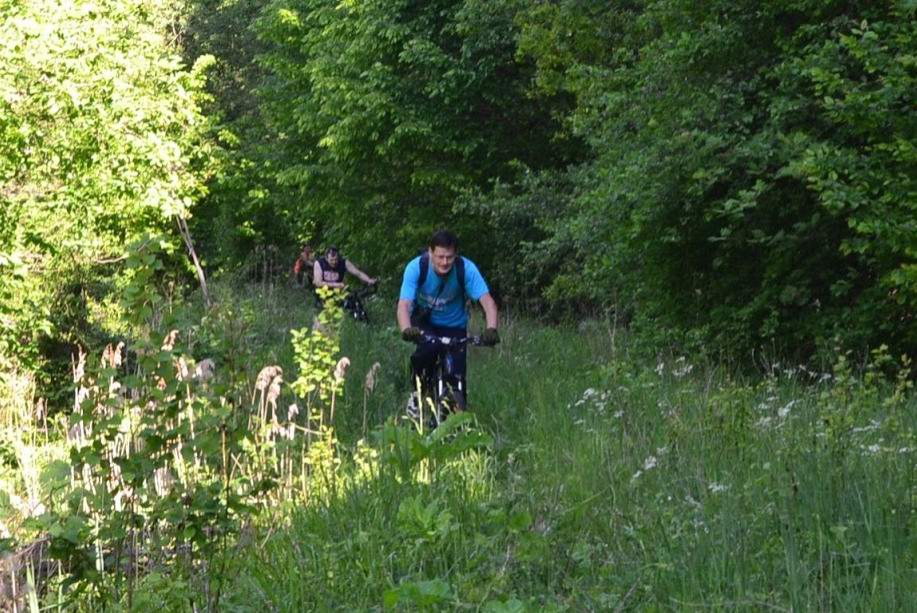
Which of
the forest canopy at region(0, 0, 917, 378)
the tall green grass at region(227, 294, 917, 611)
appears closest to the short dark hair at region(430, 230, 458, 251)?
the tall green grass at region(227, 294, 917, 611)

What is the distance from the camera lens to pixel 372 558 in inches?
225

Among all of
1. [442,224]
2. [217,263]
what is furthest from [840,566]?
[217,263]

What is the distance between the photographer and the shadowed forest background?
5426 millimetres

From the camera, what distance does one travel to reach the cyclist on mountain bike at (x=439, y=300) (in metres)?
9.95

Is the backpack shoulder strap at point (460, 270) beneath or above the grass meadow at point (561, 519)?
above

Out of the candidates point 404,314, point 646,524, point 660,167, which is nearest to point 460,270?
point 404,314

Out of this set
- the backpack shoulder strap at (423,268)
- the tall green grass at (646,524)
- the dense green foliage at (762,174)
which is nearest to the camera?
the tall green grass at (646,524)

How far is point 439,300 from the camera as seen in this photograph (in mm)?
10305

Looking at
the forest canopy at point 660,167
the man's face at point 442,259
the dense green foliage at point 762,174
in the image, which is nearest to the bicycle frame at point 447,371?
the man's face at point 442,259

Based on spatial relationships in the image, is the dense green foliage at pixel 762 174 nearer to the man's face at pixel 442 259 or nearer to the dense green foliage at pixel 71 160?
the man's face at pixel 442 259

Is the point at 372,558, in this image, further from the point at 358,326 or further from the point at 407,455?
the point at 358,326

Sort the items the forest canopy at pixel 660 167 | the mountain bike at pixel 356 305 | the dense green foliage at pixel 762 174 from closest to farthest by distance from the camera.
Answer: the dense green foliage at pixel 762 174 → the forest canopy at pixel 660 167 → the mountain bike at pixel 356 305

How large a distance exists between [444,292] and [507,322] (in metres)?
9.87

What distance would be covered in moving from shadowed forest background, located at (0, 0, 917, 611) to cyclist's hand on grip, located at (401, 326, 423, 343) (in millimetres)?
493
